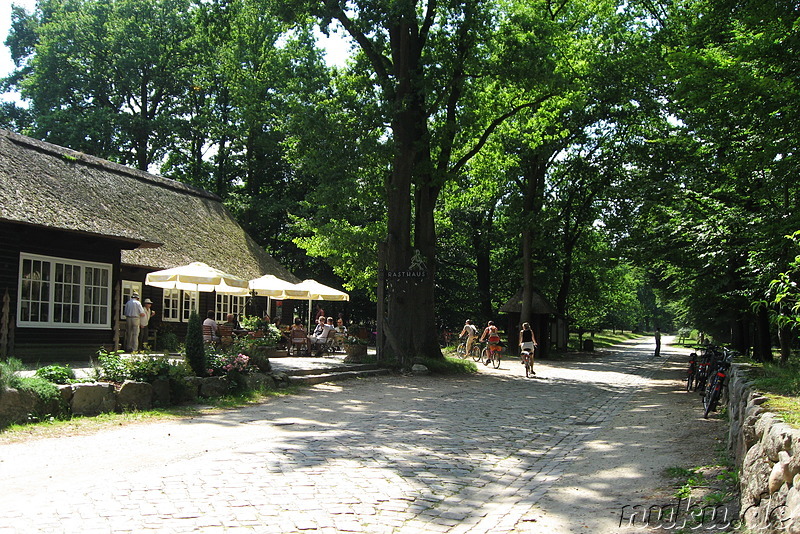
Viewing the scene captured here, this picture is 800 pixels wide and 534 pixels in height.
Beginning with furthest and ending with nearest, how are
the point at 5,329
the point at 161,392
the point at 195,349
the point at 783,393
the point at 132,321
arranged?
the point at 132,321
the point at 5,329
the point at 195,349
the point at 161,392
the point at 783,393

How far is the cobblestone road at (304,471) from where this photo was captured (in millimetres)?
5832

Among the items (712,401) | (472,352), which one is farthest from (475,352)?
(712,401)

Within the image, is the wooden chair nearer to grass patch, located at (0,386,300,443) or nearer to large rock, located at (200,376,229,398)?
grass patch, located at (0,386,300,443)

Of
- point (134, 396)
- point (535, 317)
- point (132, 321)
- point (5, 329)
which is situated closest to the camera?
point (134, 396)

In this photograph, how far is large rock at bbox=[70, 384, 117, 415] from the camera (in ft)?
36.1

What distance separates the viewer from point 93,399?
1125 cm

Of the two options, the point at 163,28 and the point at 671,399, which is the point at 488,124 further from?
the point at 163,28

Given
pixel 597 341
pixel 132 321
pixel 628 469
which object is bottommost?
pixel 597 341

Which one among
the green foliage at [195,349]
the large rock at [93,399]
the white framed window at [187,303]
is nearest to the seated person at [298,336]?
the white framed window at [187,303]

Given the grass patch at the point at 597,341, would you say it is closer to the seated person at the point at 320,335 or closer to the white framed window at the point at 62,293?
the seated person at the point at 320,335

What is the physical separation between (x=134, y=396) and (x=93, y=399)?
2.63ft

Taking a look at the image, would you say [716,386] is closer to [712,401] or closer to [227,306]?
[712,401]

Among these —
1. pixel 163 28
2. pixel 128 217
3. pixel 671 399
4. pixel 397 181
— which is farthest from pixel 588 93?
pixel 163 28

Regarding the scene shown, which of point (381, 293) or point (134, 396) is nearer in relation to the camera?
point (134, 396)
